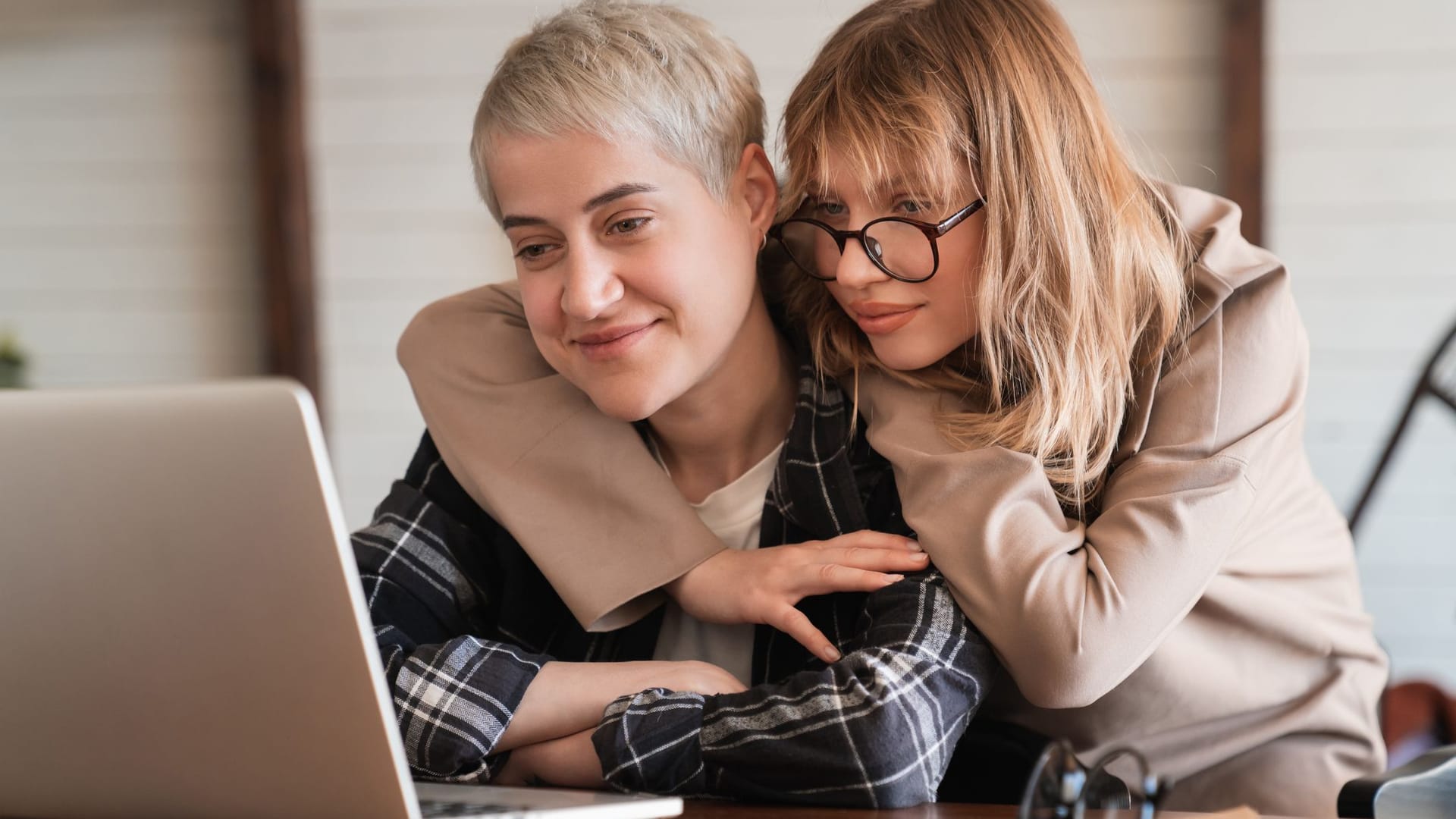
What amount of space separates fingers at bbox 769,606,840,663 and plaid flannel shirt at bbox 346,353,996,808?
3 centimetres

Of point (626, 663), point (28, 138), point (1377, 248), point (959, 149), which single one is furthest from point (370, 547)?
point (28, 138)

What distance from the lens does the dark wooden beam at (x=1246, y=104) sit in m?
2.75

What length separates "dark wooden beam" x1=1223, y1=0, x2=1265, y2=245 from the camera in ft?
9.03

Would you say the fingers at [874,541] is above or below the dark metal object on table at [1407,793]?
above

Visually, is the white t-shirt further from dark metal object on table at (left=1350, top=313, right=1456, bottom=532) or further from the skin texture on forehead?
dark metal object on table at (left=1350, top=313, right=1456, bottom=532)

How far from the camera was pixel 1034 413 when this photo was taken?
3.81ft

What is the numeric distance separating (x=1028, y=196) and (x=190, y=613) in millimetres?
819

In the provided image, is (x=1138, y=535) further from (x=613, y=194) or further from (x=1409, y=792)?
(x=613, y=194)

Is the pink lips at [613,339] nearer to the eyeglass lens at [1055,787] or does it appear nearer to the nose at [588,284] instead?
the nose at [588,284]

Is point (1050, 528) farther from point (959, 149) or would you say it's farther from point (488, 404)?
point (488, 404)

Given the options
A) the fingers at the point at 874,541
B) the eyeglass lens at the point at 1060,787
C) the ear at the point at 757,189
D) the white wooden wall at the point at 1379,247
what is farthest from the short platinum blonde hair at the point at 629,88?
the white wooden wall at the point at 1379,247

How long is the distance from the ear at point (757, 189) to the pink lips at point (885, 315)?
174mm

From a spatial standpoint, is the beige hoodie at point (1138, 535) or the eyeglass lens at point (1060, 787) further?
the beige hoodie at point (1138, 535)

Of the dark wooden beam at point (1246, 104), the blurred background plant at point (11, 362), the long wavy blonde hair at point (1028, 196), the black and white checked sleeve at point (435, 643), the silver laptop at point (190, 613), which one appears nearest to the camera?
the silver laptop at point (190, 613)
